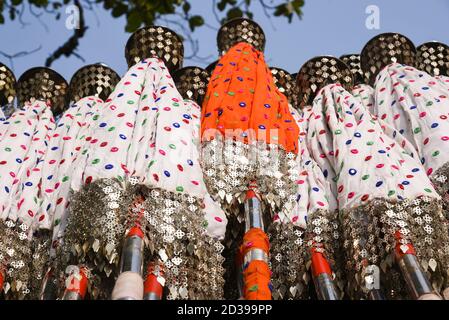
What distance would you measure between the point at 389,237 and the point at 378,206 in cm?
16

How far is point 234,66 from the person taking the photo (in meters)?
4.04

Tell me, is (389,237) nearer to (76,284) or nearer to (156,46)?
(76,284)

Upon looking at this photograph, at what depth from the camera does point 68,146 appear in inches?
140

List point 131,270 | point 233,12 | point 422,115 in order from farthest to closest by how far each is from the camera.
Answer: point 422,115 → point 233,12 → point 131,270

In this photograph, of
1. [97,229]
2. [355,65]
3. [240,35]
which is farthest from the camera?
[355,65]

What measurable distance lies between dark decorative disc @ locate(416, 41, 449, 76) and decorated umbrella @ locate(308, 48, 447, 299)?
4.45 ft

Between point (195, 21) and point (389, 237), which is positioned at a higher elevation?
point (195, 21)

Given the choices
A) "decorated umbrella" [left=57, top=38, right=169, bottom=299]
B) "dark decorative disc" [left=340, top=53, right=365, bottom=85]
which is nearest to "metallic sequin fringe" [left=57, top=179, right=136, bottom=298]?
"decorated umbrella" [left=57, top=38, right=169, bottom=299]

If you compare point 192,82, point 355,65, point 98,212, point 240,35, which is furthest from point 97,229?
point 355,65

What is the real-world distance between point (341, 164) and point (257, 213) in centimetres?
54

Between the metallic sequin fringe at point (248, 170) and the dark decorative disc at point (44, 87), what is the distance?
5.15 ft

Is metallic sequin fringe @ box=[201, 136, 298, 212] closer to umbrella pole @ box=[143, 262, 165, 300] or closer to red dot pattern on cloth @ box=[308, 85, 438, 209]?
red dot pattern on cloth @ box=[308, 85, 438, 209]
